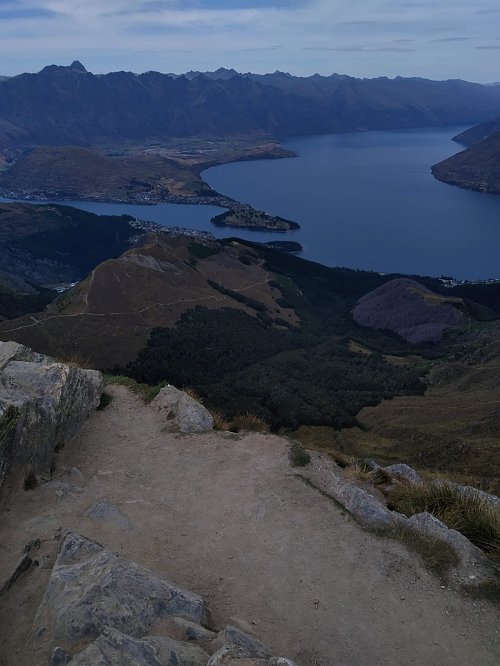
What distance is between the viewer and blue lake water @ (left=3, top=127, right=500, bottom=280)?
112312 mm

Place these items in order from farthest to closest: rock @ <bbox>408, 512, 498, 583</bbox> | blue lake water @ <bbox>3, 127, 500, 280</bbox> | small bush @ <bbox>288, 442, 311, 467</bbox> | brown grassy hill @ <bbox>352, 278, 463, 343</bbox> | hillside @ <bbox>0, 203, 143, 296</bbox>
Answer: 1. hillside @ <bbox>0, 203, 143, 296</bbox>
2. blue lake water @ <bbox>3, 127, 500, 280</bbox>
3. brown grassy hill @ <bbox>352, 278, 463, 343</bbox>
4. small bush @ <bbox>288, 442, 311, 467</bbox>
5. rock @ <bbox>408, 512, 498, 583</bbox>

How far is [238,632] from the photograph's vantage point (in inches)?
258

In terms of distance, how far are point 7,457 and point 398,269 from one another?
342 feet

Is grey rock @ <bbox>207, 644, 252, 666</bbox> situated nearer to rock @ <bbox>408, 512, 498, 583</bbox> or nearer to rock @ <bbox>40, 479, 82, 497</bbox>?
rock @ <bbox>408, 512, 498, 583</bbox>

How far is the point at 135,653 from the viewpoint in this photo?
5.59 meters

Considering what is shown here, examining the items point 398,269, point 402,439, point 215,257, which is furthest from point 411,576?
point 398,269

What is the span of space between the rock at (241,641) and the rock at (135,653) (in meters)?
0.38

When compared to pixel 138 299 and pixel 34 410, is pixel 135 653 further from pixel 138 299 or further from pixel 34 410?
pixel 138 299

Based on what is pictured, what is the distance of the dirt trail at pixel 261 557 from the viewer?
706cm

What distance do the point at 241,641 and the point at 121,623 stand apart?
55.4 inches

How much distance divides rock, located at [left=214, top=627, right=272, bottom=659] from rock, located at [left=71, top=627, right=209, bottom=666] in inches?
15.0

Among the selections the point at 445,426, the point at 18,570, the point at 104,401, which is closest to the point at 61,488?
the point at 18,570

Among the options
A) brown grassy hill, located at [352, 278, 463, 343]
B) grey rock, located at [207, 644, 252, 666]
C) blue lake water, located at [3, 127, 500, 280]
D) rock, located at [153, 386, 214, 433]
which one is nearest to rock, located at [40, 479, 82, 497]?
rock, located at [153, 386, 214, 433]

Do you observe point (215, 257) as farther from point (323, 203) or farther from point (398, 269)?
point (323, 203)
